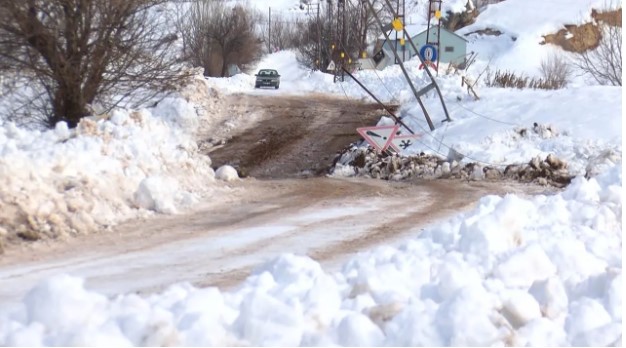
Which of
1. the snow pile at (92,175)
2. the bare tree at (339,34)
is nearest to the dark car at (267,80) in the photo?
the bare tree at (339,34)

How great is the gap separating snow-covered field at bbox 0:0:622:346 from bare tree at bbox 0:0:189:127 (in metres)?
3.53

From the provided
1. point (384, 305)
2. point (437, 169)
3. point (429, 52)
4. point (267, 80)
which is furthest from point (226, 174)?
point (267, 80)

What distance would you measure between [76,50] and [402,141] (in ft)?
24.5

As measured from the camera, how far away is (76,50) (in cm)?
1589

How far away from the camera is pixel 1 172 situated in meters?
9.63

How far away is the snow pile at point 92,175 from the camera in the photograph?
9.48 metres

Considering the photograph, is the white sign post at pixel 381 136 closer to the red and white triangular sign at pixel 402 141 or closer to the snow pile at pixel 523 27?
the red and white triangular sign at pixel 402 141

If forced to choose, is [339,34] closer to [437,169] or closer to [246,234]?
[437,169]

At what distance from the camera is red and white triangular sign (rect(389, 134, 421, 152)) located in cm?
1898

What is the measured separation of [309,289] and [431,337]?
34.9 inches

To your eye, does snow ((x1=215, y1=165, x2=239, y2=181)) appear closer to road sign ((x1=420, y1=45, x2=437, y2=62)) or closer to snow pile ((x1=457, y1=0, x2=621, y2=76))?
road sign ((x1=420, y1=45, x2=437, y2=62))

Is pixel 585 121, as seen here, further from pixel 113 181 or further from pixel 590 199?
pixel 113 181

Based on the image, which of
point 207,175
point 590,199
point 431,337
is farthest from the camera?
point 207,175

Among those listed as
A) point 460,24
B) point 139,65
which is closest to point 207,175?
point 139,65
